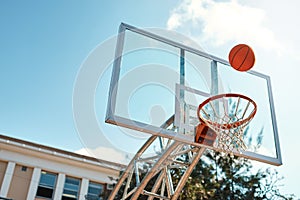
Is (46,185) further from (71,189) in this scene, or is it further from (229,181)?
(229,181)

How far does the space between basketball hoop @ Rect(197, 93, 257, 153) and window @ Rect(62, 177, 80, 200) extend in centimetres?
824

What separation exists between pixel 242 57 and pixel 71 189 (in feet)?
29.7

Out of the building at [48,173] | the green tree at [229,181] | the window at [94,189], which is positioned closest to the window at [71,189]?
the building at [48,173]

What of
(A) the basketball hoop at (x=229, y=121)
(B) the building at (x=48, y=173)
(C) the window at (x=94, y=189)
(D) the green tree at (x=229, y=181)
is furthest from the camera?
(C) the window at (x=94, y=189)

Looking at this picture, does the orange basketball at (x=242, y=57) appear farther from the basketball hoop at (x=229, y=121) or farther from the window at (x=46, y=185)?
the window at (x=46, y=185)

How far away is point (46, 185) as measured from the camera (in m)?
11.1

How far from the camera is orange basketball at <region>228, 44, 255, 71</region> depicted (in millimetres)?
3893

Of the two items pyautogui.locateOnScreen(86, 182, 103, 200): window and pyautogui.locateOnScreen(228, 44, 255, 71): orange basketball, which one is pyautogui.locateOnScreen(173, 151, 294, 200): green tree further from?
pyautogui.locateOnScreen(228, 44, 255, 71): orange basketball

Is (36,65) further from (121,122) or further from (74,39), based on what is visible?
(121,122)

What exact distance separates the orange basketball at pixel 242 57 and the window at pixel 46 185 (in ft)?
29.0

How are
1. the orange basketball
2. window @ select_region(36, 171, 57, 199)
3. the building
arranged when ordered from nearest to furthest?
the orange basketball
the building
window @ select_region(36, 171, 57, 199)

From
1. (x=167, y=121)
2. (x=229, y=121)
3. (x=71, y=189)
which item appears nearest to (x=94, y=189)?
(x=71, y=189)

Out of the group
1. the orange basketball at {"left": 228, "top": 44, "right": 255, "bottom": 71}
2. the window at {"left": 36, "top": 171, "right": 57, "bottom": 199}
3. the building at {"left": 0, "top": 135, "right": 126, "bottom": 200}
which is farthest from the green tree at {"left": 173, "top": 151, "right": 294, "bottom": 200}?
the orange basketball at {"left": 228, "top": 44, "right": 255, "bottom": 71}

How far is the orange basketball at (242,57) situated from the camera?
3.89 m
